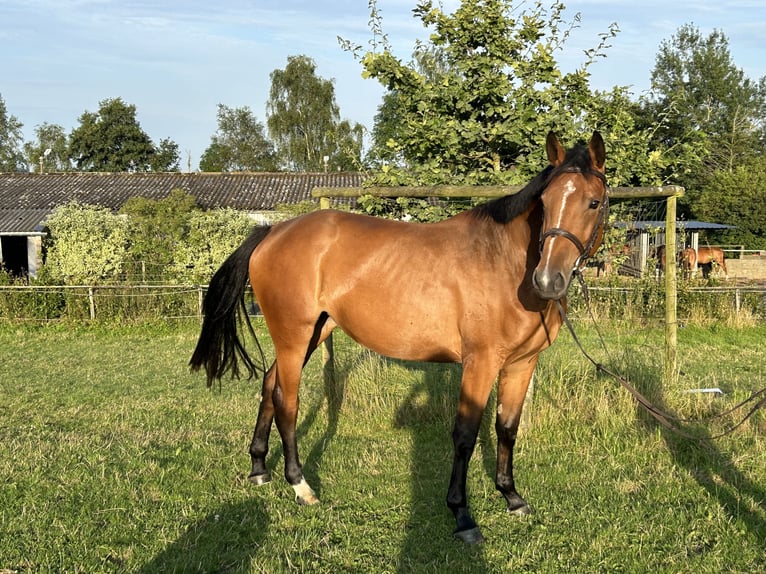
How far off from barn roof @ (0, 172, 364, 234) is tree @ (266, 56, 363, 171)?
46.4ft

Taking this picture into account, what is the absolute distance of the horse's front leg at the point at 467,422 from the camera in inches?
146

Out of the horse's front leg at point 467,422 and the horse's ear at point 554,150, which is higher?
the horse's ear at point 554,150

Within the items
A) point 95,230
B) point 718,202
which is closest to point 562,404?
point 95,230

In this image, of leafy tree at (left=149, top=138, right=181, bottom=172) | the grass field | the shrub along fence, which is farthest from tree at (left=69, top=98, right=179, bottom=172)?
the grass field

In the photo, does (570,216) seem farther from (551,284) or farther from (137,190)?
(137,190)

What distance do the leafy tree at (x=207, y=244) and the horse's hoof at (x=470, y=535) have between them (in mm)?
12807

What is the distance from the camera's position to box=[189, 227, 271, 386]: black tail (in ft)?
15.9

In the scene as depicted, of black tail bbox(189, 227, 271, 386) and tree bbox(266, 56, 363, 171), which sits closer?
black tail bbox(189, 227, 271, 386)

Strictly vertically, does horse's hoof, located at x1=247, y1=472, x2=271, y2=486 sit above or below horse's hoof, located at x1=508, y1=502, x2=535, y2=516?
below

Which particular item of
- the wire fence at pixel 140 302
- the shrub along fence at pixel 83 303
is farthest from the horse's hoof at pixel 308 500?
the shrub along fence at pixel 83 303

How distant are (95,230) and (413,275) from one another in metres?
15.1

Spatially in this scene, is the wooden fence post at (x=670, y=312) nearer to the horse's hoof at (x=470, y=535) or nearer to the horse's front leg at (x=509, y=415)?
the horse's front leg at (x=509, y=415)

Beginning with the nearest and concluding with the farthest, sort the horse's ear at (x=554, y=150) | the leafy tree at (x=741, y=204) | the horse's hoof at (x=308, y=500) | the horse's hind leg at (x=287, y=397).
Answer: the horse's ear at (x=554, y=150)
the horse's hoof at (x=308, y=500)
the horse's hind leg at (x=287, y=397)
the leafy tree at (x=741, y=204)

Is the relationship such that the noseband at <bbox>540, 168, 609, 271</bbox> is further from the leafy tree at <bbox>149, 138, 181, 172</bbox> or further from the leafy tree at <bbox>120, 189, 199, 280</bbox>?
the leafy tree at <bbox>149, 138, 181, 172</bbox>
